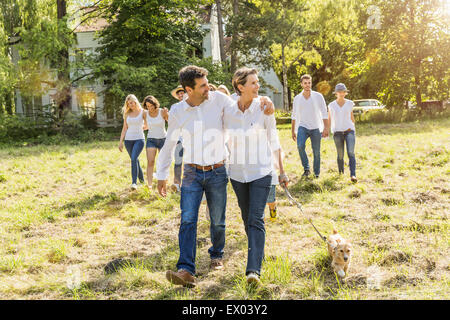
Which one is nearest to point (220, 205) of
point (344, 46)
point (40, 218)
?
point (40, 218)

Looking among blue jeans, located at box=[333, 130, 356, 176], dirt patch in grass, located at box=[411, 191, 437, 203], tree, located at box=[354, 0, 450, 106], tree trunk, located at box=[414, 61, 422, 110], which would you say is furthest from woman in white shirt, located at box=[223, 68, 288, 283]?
tree trunk, located at box=[414, 61, 422, 110]

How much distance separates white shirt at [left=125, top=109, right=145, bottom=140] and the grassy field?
3.99ft

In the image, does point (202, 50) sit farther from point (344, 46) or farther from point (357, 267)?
point (357, 267)

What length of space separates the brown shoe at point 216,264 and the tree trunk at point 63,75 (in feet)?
73.0

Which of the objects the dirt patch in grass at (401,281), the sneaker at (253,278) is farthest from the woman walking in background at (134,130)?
the dirt patch in grass at (401,281)

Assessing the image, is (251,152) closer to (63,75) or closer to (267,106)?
(267,106)

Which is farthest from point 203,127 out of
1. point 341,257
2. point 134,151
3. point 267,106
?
point 134,151

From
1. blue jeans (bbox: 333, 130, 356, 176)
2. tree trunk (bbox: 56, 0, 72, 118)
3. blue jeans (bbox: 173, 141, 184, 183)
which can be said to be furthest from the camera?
tree trunk (bbox: 56, 0, 72, 118)

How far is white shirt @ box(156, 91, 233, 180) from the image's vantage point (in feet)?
14.7

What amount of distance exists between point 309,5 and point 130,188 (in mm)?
25154

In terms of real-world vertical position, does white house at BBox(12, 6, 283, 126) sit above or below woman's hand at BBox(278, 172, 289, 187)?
above

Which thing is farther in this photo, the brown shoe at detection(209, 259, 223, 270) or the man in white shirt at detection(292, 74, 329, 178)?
the man in white shirt at detection(292, 74, 329, 178)

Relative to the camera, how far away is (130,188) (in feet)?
32.7

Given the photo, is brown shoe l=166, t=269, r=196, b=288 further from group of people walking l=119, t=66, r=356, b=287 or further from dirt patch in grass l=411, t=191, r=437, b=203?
dirt patch in grass l=411, t=191, r=437, b=203
